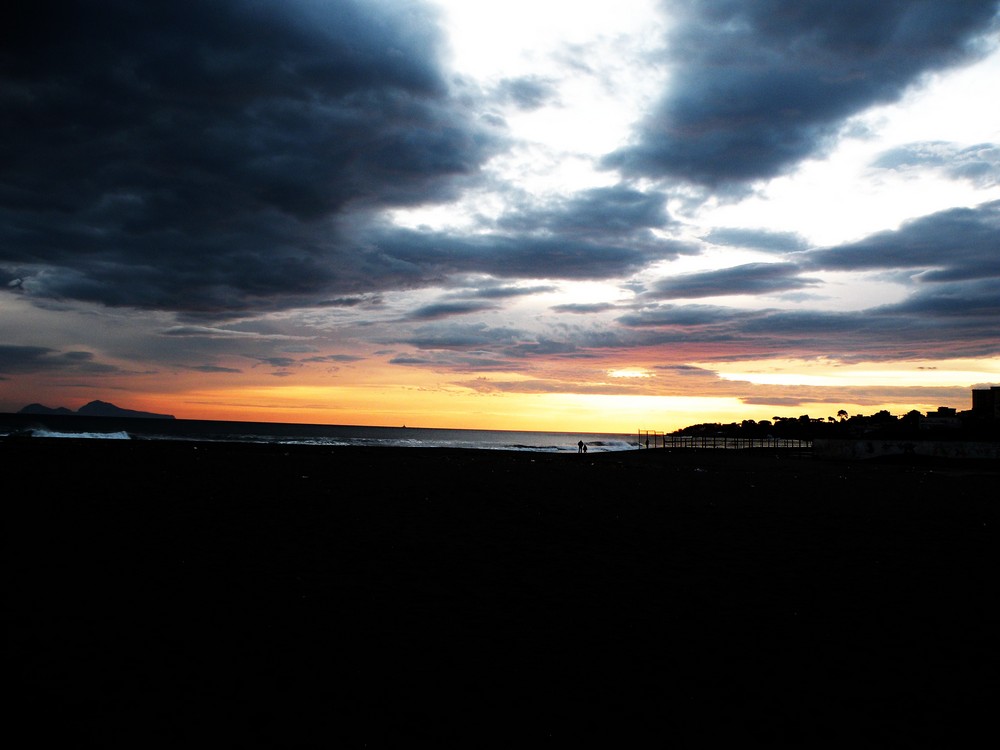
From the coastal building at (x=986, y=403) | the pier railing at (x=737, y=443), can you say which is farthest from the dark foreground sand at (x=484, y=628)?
the coastal building at (x=986, y=403)

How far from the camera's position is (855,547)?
617 inches

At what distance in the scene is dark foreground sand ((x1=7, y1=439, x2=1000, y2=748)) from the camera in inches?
249

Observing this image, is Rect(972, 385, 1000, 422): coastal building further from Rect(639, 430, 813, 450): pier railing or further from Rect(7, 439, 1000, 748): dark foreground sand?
Rect(7, 439, 1000, 748): dark foreground sand

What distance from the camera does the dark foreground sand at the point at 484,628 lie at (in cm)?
633

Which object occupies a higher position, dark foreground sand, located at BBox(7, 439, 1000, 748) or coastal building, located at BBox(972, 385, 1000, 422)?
coastal building, located at BBox(972, 385, 1000, 422)

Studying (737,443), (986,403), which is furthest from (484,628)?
(986,403)

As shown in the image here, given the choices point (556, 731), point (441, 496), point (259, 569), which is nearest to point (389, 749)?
point (556, 731)

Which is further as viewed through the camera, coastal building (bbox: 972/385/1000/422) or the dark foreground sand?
coastal building (bbox: 972/385/1000/422)

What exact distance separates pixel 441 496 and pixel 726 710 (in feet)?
60.7

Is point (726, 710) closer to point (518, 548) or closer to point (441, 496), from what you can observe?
point (518, 548)

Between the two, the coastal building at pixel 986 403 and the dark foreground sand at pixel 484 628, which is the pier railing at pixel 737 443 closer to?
the coastal building at pixel 986 403

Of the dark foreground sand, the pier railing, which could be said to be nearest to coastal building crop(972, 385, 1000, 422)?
the pier railing

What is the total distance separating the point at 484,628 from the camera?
8.95m

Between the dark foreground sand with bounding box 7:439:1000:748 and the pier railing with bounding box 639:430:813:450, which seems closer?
the dark foreground sand with bounding box 7:439:1000:748
